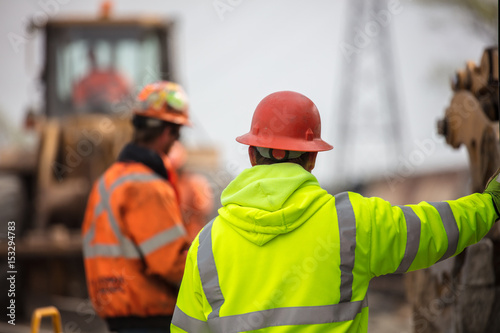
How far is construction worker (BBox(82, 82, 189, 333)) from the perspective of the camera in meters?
3.39

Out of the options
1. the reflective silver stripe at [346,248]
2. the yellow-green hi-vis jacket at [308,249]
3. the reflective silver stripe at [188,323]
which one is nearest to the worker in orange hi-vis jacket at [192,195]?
the reflective silver stripe at [188,323]

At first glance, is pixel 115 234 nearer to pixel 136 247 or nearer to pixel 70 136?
pixel 136 247

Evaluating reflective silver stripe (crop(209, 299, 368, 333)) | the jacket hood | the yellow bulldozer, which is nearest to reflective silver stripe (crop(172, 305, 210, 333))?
reflective silver stripe (crop(209, 299, 368, 333))

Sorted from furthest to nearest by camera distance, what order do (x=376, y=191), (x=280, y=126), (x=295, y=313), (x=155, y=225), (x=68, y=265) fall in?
(x=376, y=191)
(x=68, y=265)
(x=155, y=225)
(x=280, y=126)
(x=295, y=313)

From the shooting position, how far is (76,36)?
28.4 feet

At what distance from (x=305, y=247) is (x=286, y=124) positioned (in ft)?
1.66

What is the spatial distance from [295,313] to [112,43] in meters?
→ 6.96

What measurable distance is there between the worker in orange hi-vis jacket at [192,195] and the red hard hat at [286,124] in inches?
106

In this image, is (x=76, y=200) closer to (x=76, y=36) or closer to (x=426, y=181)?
(x=76, y=36)

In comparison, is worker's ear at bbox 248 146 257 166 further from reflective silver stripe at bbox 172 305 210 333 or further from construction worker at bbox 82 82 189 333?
construction worker at bbox 82 82 189 333

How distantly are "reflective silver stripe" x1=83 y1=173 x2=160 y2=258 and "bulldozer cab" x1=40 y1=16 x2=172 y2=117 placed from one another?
15.7ft

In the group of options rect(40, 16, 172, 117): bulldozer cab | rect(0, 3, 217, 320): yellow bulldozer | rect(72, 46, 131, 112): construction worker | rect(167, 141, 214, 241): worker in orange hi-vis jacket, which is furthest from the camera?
rect(40, 16, 172, 117): bulldozer cab

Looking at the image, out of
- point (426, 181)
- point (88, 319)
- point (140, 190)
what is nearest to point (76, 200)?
point (88, 319)

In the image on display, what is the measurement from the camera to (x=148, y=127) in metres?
3.91
